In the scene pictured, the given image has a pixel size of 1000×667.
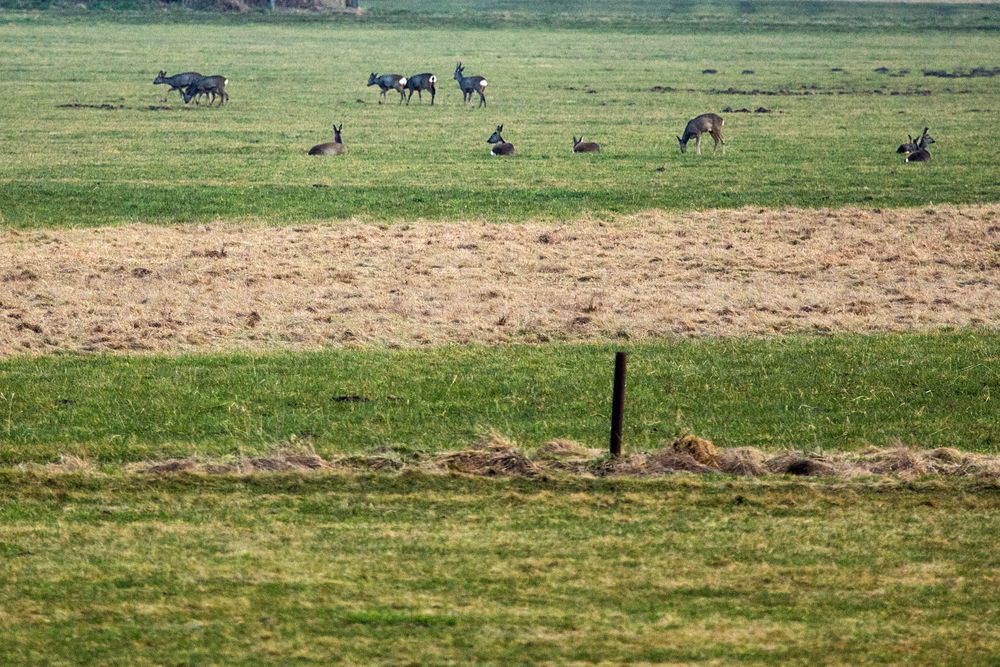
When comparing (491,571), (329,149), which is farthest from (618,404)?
(329,149)

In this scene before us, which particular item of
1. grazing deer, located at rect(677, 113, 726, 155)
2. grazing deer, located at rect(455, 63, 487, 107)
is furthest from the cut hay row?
grazing deer, located at rect(455, 63, 487, 107)

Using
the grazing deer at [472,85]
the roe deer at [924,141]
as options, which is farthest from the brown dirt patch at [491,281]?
the grazing deer at [472,85]

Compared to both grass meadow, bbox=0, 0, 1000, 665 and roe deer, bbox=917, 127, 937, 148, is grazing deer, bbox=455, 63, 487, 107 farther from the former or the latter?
roe deer, bbox=917, 127, 937, 148

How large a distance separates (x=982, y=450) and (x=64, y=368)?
999 cm

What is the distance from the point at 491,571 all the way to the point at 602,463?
287 cm

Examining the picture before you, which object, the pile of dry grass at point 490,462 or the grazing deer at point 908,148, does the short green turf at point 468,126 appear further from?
the pile of dry grass at point 490,462

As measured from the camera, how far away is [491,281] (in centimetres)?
2145

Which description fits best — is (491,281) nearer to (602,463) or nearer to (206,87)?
(602,463)

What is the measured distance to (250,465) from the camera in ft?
39.9

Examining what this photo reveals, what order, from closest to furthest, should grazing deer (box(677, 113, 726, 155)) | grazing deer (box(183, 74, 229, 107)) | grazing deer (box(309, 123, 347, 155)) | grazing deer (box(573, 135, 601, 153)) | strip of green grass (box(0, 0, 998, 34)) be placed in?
grazing deer (box(309, 123, 347, 155)), grazing deer (box(573, 135, 601, 153)), grazing deer (box(677, 113, 726, 155)), grazing deer (box(183, 74, 229, 107)), strip of green grass (box(0, 0, 998, 34))

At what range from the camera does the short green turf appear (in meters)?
29.9

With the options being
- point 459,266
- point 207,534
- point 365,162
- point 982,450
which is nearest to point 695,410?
point 982,450

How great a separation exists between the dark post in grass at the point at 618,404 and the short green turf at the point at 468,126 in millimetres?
15269

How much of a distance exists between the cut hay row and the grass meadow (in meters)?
0.17
